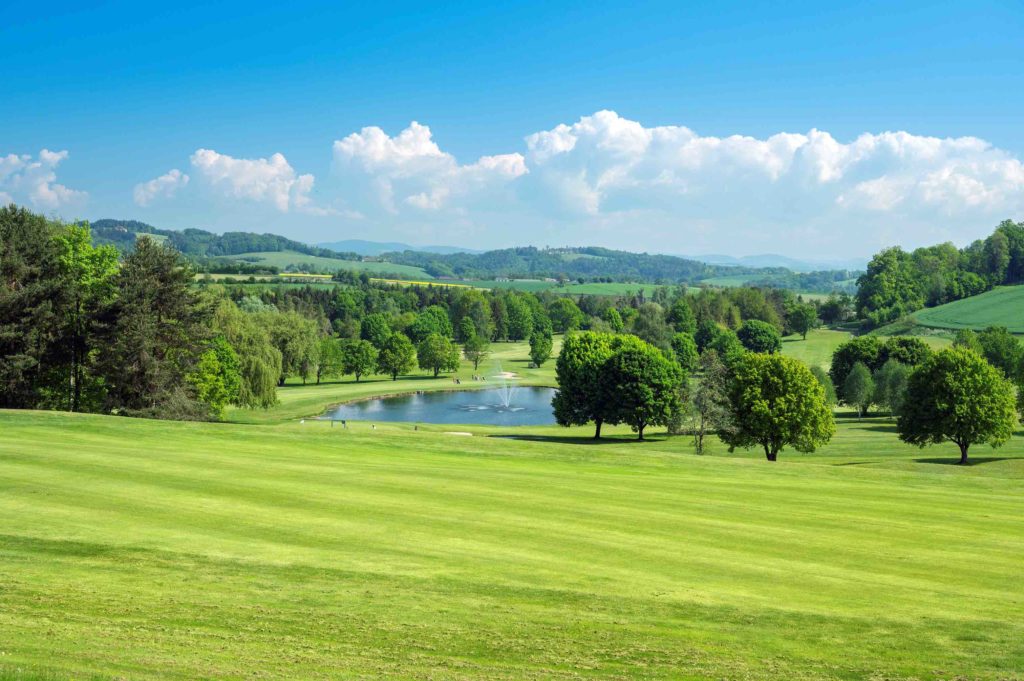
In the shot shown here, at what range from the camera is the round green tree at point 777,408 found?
59.1m


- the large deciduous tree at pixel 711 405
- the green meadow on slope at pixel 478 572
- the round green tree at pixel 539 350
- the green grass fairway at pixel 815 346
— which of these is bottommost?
the green meadow on slope at pixel 478 572

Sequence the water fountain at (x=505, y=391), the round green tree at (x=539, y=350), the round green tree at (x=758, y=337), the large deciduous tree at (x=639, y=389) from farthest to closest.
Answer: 1. the round green tree at (x=539, y=350)
2. the round green tree at (x=758, y=337)
3. the water fountain at (x=505, y=391)
4. the large deciduous tree at (x=639, y=389)

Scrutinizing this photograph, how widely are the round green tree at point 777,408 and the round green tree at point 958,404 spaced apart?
7.12m

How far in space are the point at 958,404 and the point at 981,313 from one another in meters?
134

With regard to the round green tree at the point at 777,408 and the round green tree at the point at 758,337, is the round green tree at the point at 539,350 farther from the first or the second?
the round green tree at the point at 777,408

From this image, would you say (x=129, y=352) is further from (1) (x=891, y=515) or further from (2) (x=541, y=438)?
(1) (x=891, y=515)

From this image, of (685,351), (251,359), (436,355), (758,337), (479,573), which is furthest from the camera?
(758,337)

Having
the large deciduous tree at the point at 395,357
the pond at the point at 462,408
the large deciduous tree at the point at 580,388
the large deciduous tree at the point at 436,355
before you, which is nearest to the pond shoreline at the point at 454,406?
the pond at the point at 462,408

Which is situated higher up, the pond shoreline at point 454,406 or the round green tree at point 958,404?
the round green tree at point 958,404

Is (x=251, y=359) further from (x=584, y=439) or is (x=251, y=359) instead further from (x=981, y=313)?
(x=981, y=313)

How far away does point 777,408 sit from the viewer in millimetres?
59062

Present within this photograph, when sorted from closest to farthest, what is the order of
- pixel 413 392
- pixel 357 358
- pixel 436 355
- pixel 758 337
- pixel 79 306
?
pixel 79 306, pixel 413 392, pixel 357 358, pixel 436 355, pixel 758 337

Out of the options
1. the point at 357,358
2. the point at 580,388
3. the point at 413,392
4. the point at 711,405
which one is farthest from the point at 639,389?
the point at 357,358

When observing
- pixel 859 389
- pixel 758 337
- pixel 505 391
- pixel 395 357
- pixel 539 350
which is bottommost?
pixel 505 391
